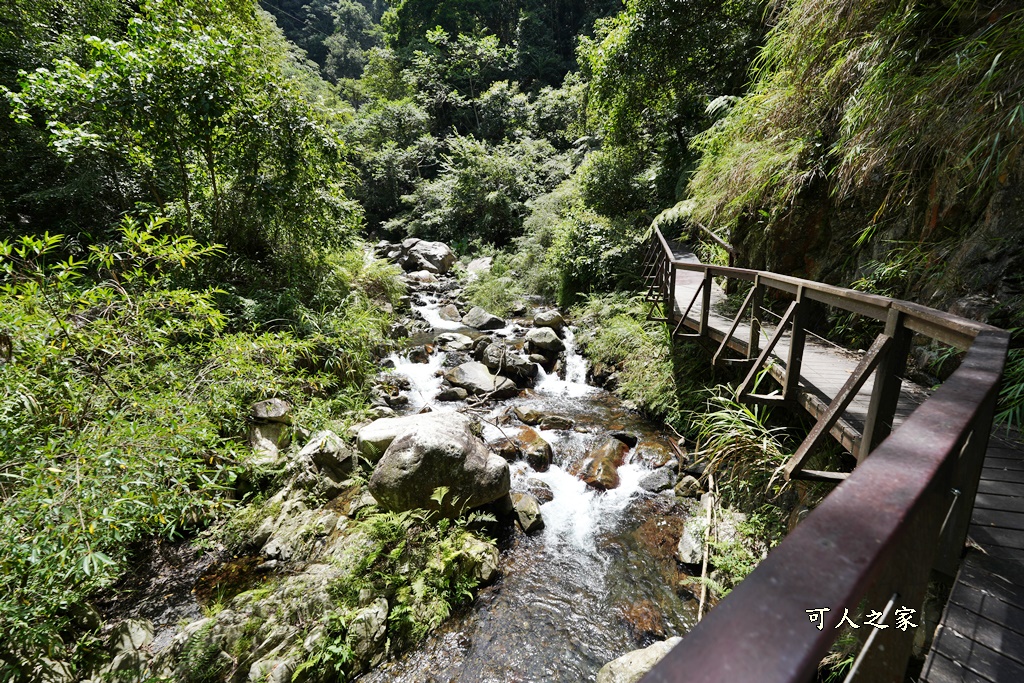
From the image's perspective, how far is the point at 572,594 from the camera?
153 inches

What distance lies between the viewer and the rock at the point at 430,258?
17203mm

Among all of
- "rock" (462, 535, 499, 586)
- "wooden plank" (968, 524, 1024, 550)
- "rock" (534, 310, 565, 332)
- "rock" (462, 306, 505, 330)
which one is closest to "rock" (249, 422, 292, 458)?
"rock" (462, 535, 499, 586)

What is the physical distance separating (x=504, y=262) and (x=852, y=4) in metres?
11.6

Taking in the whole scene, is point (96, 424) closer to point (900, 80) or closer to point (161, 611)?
point (161, 611)

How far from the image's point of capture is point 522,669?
3.26 metres

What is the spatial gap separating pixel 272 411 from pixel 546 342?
5491 mm

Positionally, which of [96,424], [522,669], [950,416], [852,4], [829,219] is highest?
[852,4]

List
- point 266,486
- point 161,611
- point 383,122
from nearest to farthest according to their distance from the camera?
1. point 161,611
2. point 266,486
3. point 383,122

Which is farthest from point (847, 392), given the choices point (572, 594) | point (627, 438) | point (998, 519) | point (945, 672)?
point (627, 438)

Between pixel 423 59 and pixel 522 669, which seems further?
pixel 423 59

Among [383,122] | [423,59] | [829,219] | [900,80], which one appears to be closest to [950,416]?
[900,80]

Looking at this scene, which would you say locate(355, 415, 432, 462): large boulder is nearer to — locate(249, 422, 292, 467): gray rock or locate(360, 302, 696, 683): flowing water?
locate(249, 422, 292, 467): gray rock

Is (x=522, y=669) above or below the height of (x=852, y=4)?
below

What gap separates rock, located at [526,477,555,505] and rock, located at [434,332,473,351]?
16.4ft
